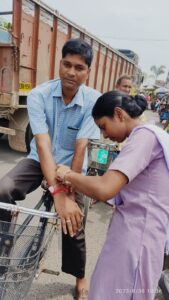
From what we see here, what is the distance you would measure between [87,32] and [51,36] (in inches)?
55.9

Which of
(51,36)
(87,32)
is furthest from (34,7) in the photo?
(87,32)

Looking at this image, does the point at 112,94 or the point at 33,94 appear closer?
the point at 112,94

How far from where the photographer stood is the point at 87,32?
747 centimetres

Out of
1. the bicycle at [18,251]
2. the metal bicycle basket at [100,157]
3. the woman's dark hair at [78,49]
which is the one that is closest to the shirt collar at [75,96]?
the woman's dark hair at [78,49]

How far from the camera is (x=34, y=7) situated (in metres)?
5.61

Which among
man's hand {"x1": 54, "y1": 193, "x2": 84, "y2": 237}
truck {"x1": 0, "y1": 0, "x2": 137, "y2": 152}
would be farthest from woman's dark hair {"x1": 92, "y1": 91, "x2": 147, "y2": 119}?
truck {"x1": 0, "y1": 0, "x2": 137, "y2": 152}

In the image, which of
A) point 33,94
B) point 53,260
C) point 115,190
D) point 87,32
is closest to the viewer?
point 115,190

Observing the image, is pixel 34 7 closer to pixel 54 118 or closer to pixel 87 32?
pixel 87 32

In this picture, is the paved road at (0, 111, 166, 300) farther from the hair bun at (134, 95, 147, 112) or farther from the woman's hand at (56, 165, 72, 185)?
the hair bun at (134, 95, 147, 112)

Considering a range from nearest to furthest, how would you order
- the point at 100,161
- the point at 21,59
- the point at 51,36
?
1. the point at 100,161
2. the point at 21,59
3. the point at 51,36

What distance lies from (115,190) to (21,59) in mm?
4573

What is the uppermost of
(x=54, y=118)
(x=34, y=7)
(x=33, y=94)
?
(x=34, y=7)

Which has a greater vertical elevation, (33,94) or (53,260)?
(33,94)

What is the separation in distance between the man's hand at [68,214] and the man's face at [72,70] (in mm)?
748
